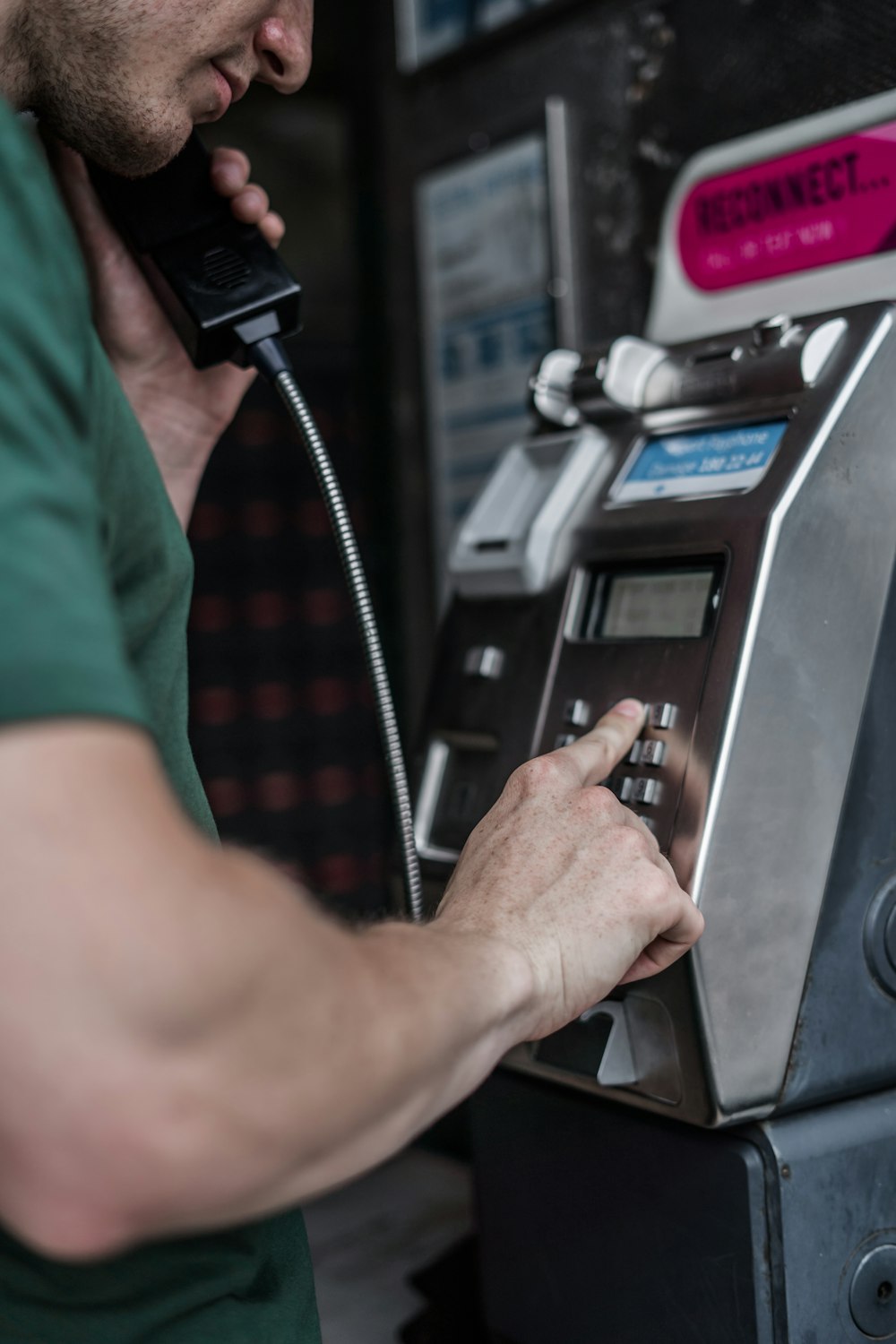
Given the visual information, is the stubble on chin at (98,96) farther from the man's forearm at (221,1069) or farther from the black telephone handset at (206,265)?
the man's forearm at (221,1069)

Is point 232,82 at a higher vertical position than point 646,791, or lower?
higher

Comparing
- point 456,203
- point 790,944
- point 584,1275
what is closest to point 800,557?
point 790,944

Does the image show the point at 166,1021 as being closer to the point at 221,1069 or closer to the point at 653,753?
the point at 221,1069

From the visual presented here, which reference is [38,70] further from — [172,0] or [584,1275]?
[584,1275]

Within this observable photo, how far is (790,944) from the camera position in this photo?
843 mm

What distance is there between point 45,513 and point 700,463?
572mm

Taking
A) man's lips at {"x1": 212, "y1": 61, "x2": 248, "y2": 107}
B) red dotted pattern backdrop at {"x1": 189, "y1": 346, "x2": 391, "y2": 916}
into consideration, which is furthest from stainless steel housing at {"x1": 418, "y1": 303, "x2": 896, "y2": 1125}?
red dotted pattern backdrop at {"x1": 189, "y1": 346, "x2": 391, "y2": 916}

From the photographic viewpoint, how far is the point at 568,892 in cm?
69

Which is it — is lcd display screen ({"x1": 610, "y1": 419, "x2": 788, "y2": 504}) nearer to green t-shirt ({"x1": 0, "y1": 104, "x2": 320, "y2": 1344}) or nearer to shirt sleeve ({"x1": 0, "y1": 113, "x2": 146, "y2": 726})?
green t-shirt ({"x1": 0, "y1": 104, "x2": 320, "y2": 1344})

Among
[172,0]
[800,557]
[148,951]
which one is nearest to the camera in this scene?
[148,951]

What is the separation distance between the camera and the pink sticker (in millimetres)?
1036

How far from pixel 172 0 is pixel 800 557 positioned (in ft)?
1.58

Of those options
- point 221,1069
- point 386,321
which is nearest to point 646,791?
A: point 221,1069

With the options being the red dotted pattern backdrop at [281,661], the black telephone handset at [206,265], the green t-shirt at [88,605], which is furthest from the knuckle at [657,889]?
the red dotted pattern backdrop at [281,661]
